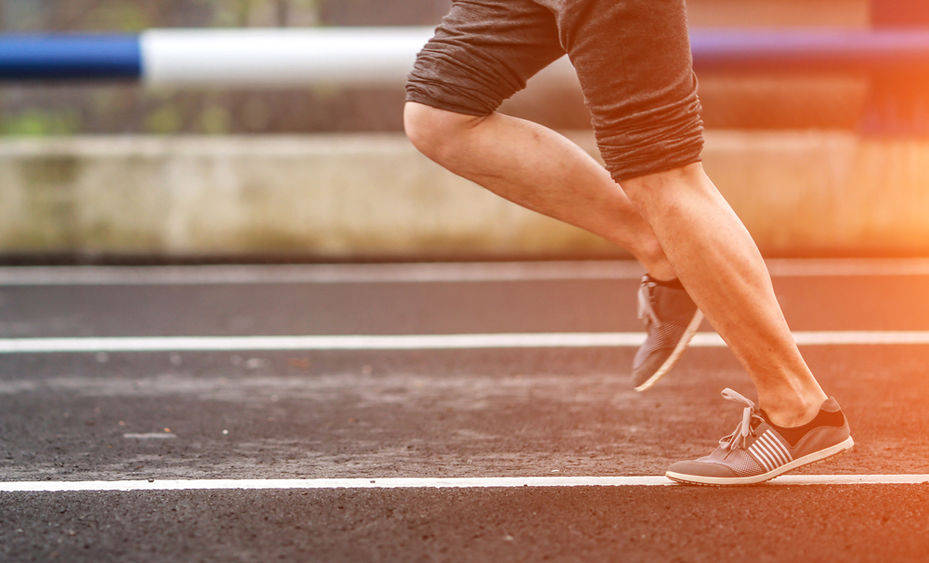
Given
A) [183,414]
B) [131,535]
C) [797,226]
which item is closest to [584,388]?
[183,414]

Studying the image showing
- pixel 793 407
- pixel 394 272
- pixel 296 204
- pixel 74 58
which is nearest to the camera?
pixel 793 407

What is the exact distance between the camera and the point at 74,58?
753cm

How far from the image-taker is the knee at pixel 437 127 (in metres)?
3.22

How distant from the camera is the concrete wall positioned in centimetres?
766

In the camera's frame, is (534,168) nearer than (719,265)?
No

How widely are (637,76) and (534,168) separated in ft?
1.44

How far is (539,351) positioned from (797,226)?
3.02 m

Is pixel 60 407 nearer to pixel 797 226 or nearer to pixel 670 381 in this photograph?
pixel 670 381

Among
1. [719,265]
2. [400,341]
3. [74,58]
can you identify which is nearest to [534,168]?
[719,265]

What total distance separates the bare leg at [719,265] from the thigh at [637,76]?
69 mm

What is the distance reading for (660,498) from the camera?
3.03 m

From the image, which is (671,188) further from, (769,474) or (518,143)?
(769,474)

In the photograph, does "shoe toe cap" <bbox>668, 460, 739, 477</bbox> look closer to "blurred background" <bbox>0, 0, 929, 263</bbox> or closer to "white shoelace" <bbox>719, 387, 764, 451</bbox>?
"white shoelace" <bbox>719, 387, 764, 451</bbox>

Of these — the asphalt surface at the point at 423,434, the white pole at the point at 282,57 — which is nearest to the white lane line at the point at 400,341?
the asphalt surface at the point at 423,434
